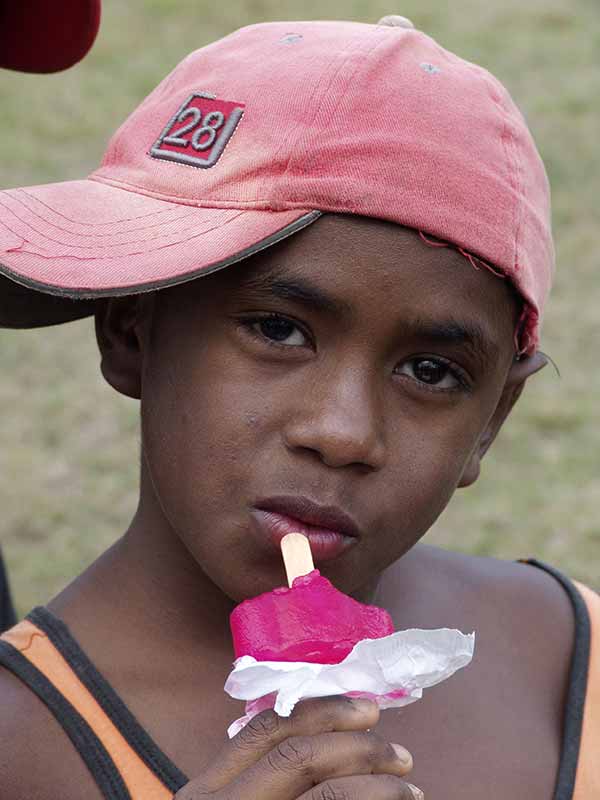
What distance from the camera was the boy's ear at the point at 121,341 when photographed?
192cm

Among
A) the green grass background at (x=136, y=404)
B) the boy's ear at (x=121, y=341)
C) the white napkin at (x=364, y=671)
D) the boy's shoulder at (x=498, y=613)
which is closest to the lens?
the white napkin at (x=364, y=671)

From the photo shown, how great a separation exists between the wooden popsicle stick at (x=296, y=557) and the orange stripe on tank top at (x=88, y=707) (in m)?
0.42

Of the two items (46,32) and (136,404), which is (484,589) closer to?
(46,32)

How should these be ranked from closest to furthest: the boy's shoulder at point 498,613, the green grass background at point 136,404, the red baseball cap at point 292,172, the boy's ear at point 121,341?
the red baseball cap at point 292,172 < the boy's ear at point 121,341 < the boy's shoulder at point 498,613 < the green grass background at point 136,404

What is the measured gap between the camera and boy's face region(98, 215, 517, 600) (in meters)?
1.66

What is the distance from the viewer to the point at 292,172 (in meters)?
1.70

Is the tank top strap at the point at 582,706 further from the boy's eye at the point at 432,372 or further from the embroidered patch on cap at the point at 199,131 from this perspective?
the embroidered patch on cap at the point at 199,131

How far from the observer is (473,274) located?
5.69ft

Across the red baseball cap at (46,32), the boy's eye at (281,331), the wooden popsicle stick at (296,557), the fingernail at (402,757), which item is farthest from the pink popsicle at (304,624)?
the red baseball cap at (46,32)

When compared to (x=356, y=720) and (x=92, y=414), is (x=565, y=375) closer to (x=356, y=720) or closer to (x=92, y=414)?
(x=92, y=414)

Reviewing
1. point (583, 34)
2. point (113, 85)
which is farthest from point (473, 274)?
point (583, 34)

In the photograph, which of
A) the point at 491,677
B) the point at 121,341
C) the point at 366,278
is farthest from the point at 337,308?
the point at 491,677

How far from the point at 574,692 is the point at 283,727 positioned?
2.81ft

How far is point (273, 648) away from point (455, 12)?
753 centimetres
